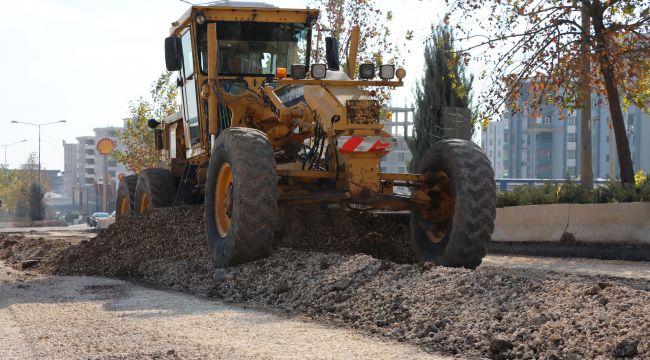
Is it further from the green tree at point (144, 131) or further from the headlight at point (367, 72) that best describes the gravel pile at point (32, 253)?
the green tree at point (144, 131)

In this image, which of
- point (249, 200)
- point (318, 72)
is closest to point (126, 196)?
point (249, 200)

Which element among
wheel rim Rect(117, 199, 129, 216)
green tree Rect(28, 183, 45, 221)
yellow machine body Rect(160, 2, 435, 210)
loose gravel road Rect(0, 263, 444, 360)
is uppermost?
yellow machine body Rect(160, 2, 435, 210)

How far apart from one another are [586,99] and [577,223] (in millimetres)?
5609

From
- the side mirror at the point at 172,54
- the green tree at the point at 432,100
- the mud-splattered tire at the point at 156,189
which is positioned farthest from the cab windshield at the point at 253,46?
the green tree at the point at 432,100

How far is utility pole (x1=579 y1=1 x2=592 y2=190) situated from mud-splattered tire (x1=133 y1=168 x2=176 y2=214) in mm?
8580

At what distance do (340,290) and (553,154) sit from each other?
145 m

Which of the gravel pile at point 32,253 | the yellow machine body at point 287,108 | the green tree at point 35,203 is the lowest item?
the green tree at point 35,203

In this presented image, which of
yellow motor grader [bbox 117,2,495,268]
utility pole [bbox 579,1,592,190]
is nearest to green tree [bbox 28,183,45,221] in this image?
utility pole [bbox 579,1,592,190]

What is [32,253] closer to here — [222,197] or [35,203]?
[222,197]

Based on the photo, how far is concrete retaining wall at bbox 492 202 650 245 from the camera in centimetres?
1628

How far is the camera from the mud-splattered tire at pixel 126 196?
18.3 meters

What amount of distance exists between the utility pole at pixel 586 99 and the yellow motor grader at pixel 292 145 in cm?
734

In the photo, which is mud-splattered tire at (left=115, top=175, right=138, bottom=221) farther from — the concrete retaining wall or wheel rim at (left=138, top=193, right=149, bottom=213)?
the concrete retaining wall

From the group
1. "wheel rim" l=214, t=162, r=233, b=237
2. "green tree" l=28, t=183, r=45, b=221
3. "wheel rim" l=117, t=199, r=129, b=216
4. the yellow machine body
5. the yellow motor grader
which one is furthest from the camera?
"green tree" l=28, t=183, r=45, b=221
